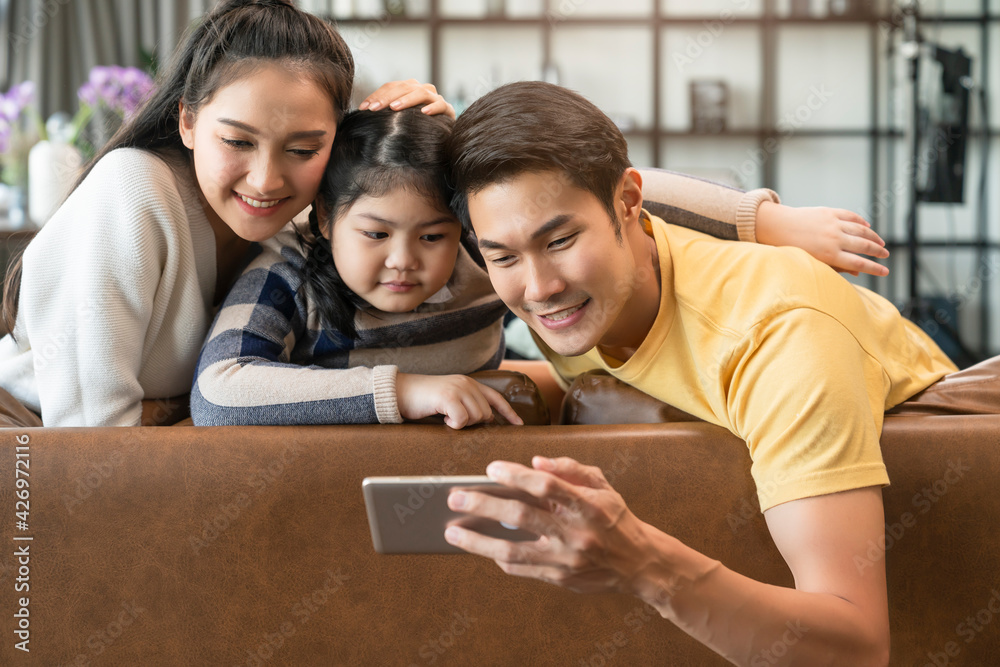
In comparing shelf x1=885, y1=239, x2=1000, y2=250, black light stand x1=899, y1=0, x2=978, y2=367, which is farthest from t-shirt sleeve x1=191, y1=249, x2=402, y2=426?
shelf x1=885, y1=239, x2=1000, y2=250

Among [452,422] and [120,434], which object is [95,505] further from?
[452,422]

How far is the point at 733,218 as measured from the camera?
1466 millimetres

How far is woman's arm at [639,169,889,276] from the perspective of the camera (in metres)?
1.36

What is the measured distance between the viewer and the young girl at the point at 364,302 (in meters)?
1.13

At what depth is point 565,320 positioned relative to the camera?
1.19 metres

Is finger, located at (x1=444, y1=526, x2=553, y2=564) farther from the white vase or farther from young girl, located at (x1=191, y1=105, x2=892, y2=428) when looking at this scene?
the white vase

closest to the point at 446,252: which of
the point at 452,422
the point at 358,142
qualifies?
the point at 358,142

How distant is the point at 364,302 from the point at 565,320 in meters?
0.42

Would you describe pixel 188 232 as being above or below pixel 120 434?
above

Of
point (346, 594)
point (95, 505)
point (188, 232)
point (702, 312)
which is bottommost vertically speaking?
point (346, 594)

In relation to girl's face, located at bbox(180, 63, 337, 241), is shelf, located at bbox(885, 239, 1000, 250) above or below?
below

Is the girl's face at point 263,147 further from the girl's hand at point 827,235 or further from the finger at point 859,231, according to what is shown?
the finger at point 859,231

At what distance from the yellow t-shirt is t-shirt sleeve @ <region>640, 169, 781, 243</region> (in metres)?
0.17

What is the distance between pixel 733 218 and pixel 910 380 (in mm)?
426
